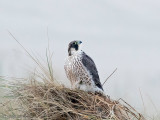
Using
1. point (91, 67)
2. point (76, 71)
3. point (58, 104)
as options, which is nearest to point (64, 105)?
point (58, 104)

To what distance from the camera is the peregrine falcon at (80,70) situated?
7668 millimetres

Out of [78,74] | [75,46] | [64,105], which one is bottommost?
[64,105]

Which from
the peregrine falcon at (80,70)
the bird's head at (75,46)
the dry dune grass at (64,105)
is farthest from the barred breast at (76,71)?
the dry dune grass at (64,105)

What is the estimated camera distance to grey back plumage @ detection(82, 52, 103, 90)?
778cm

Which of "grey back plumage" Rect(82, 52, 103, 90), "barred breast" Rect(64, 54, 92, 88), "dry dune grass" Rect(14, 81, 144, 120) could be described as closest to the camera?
"dry dune grass" Rect(14, 81, 144, 120)

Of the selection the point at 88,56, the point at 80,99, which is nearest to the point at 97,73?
the point at 88,56

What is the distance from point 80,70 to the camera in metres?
7.70

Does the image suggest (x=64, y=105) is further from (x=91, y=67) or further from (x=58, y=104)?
(x=91, y=67)

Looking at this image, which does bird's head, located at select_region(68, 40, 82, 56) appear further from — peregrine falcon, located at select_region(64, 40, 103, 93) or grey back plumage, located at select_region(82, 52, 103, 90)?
grey back plumage, located at select_region(82, 52, 103, 90)

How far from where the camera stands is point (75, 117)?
648cm

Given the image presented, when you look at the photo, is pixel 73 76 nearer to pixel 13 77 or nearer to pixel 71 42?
pixel 71 42

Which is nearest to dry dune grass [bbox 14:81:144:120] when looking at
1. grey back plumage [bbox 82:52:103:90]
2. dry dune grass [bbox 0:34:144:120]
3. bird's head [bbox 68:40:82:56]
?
dry dune grass [bbox 0:34:144:120]

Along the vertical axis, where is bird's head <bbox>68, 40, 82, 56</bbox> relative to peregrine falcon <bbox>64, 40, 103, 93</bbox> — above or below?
above

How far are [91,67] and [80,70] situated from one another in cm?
28
